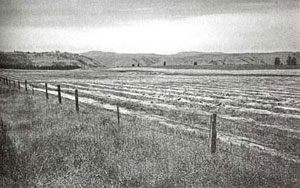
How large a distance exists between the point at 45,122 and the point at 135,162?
4.71 m

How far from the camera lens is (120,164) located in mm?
5473

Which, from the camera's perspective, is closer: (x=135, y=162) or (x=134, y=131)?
(x=135, y=162)

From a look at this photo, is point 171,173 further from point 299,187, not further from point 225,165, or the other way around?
point 299,187

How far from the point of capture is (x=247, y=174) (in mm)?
5008

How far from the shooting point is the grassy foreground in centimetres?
484

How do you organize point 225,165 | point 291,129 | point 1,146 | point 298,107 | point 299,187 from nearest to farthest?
1. point 299,187
2. point 225,165
3. point 1,146
4. point 291,129
5. point 298,107

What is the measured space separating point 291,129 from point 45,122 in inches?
305

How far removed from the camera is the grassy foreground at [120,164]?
190 inches

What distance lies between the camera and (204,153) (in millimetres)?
6086

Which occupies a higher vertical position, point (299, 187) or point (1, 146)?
point (1, 146)

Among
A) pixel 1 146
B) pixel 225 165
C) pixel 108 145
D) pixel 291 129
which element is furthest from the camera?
pixel 291 129

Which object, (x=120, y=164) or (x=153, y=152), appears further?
(x=153, y=152)

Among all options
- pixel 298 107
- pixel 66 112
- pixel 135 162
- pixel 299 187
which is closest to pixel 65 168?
pixel 135 162

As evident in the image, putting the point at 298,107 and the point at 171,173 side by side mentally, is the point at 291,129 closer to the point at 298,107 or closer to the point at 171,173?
the point at 298,107
